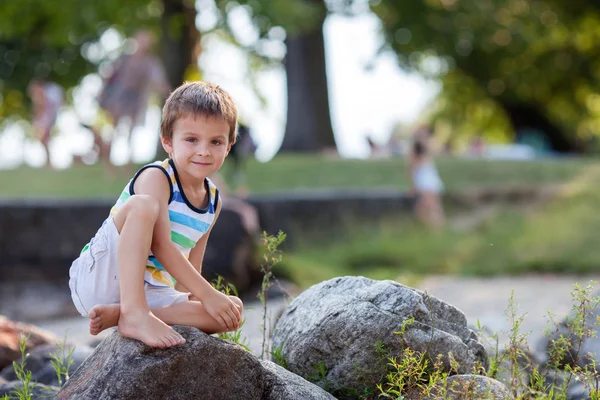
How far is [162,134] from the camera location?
3.82 metres

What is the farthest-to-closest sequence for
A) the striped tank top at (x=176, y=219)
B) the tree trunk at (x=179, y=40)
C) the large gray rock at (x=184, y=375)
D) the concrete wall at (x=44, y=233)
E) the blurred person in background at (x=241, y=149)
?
the tree trunk at (x=179, y=40)
the blurred person in background at (x=241, y=149)
the concrete wall at (x=44, y=233)
the striped tank top at (x=176, y=219)
the large gray rock at (x=184, y=375)

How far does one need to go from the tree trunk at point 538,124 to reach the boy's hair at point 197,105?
25007mm

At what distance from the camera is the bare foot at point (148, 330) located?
11.1ft

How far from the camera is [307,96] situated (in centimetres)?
1986

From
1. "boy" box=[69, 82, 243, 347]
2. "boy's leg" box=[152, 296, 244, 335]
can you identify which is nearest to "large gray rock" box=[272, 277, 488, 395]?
"boy" box=[69, 82, 243, 347]

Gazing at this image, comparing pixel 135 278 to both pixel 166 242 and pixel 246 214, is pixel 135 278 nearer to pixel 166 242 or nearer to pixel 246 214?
pixel 166 242

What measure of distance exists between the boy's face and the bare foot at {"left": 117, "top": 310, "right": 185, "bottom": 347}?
64 cm

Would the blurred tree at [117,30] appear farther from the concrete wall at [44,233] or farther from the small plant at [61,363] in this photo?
the small plant at [61,363]

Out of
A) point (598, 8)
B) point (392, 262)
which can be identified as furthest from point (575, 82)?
point (392, 262)

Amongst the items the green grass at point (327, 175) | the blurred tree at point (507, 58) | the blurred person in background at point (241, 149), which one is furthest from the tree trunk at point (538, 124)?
the blurred person in background at point (241, 149)

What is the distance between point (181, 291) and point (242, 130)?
29.8ft

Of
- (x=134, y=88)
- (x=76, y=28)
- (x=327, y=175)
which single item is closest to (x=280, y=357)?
(x=134, y=88)

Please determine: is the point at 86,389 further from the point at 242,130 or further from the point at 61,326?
the point at 242,130

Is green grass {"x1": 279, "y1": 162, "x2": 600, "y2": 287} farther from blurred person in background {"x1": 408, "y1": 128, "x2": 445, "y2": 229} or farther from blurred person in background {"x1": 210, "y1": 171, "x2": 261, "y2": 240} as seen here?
blurred person in background {"x1": 210, "y1": 171, "x2": 261, "y2": 240}
